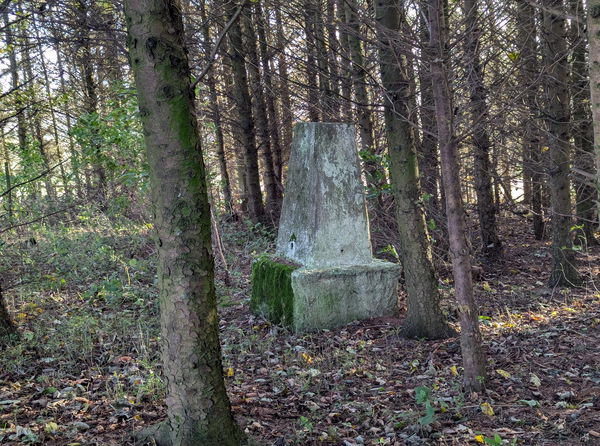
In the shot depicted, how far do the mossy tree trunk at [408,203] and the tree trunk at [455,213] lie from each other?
3.96 feet

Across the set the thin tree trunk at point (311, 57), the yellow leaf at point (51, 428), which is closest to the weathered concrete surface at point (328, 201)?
the thin tree trunk at point (311, 57)

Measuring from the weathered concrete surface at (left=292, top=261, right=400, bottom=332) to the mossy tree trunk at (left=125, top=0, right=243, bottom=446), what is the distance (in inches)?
132

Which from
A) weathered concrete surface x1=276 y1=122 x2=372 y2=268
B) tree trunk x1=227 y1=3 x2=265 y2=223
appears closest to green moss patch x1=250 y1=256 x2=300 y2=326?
weathered concrete surface x1=276 y1=122 x2=372 y2=268

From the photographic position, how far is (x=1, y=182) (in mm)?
13352

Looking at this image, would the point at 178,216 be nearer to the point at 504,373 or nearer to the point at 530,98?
the point at 504,373

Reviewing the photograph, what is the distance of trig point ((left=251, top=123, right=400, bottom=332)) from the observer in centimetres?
639

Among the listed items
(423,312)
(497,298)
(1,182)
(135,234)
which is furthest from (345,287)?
(1,182)

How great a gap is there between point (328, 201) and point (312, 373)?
251 cm

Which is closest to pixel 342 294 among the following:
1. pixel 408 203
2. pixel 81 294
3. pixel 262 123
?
pixel 408 203

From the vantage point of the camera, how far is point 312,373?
15.5ft

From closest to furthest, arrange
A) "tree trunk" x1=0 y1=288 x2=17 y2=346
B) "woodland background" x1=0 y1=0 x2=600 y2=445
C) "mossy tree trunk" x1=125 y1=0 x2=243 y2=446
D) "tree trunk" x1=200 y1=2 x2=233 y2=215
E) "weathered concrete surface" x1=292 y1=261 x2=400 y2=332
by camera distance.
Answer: "mossy tree trunk" x1=125 y1=0 x2=243 y2=446 → "woodland background" x1=0 y1=0 x2=600 y2=445 → "tree trunk" x1=0 y1=288 x2=17 y2=346 → "weathered concrete surface" x1=292 y1=261 x2=400 y2=332 → "tree trunk" x1=200 y1=2 x2=233 y2=215

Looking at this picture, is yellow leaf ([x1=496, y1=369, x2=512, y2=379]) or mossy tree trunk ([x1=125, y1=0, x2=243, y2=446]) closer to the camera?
mossy tree trunk ([x1=125, y1=0, x2=243, y2=446])

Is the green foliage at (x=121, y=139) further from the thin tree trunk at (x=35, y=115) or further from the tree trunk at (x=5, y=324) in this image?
the tree trunk at (x=5, y=324)

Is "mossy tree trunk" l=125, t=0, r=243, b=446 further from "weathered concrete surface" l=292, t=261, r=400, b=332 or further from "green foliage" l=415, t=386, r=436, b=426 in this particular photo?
"weathered concrete surface" l=292, t=261, r=400, b=332
